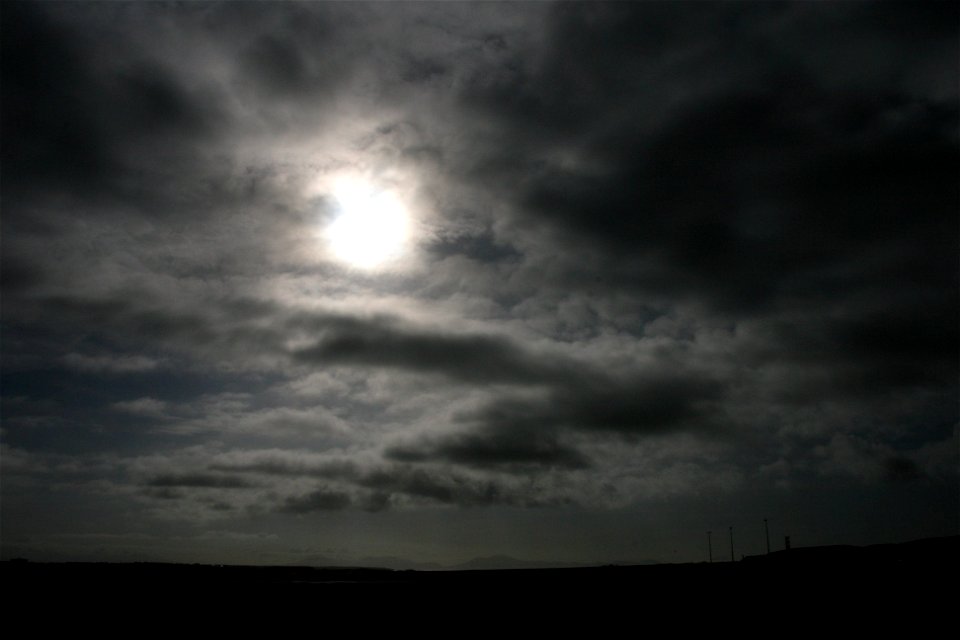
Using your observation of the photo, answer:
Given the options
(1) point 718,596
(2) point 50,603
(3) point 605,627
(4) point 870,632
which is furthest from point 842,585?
(2) point 50,603

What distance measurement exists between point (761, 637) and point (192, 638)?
112ft

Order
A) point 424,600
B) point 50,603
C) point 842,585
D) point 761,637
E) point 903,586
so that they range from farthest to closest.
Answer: point 50,603, point 424,600, point 842,585, point 903,586, point 761,637

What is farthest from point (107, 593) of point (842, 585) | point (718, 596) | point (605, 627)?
point (842, 585)

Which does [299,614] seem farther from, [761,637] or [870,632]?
[870,632]

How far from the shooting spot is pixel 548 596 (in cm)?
5622

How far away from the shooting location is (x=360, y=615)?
159 ft

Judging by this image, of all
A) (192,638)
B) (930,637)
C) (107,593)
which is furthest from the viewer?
(107,593)

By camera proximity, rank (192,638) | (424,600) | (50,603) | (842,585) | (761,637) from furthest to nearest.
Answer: (50,603), (424,600), (842,585), (192,638), (761,637)

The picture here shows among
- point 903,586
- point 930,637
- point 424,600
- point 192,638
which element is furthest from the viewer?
point 424,600

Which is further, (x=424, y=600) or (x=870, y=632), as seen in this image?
(x=424, y=600)

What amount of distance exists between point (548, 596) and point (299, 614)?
2098 centimetres

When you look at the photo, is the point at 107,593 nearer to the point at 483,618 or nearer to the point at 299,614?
the point at 299,614

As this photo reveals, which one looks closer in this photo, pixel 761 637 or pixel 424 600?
pixel 761 637

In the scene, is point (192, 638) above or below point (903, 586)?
below
